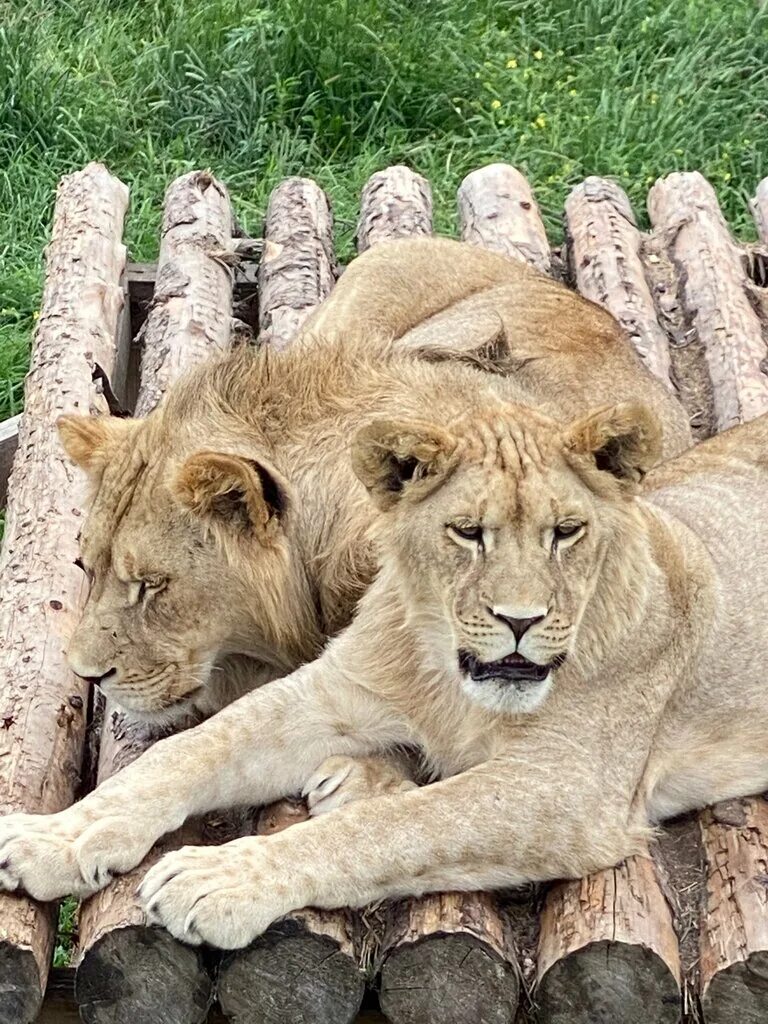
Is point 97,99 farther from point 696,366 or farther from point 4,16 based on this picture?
point 696,366

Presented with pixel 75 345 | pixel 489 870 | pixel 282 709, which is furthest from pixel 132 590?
pixel 75 345

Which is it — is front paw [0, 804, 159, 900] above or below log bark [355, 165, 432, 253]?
below

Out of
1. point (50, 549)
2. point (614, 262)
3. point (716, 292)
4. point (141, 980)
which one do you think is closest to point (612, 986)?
point (141, 980)

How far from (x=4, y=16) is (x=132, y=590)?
245 inches

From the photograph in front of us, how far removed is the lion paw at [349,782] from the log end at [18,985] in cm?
75

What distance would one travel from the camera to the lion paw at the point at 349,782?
403 cm

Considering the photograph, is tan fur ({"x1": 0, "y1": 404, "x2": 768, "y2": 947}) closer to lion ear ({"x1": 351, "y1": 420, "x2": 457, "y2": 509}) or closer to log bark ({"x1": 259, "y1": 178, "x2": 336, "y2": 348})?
lion ear ({"x1": 351, "y1": 420, "x2": 457, "y2": 509})

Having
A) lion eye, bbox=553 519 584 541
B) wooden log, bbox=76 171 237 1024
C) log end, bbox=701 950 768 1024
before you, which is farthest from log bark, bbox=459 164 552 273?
log end, bbox=701 950 768 1024

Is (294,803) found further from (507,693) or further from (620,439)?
(620,439)

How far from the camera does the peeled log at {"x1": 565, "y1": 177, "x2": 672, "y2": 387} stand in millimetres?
6617

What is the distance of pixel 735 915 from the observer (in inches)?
150

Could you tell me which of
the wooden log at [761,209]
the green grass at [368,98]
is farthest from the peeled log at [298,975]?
the green grass at [368,98]

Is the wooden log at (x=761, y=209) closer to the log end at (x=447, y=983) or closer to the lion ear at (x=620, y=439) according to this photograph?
the lion ear at (x=620, y=439)

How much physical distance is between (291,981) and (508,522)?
1103mm
